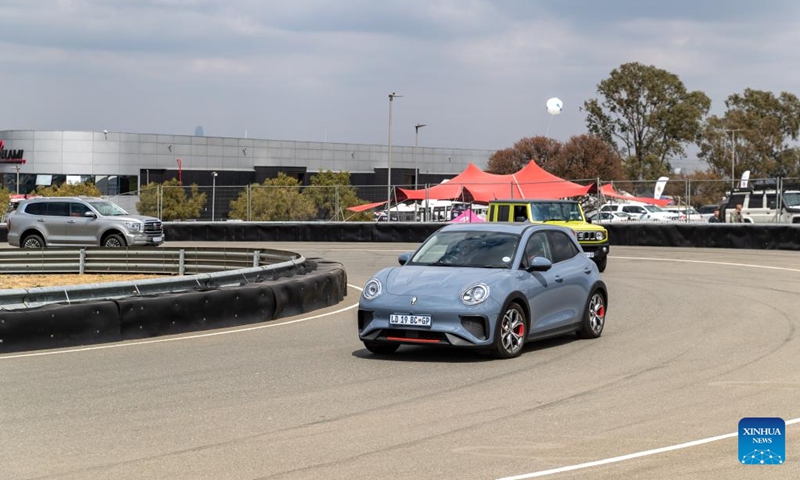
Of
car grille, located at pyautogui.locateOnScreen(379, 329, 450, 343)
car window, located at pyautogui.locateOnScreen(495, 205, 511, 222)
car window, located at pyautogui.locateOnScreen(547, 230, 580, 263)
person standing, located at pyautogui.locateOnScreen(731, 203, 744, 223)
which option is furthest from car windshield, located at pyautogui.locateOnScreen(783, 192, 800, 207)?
car grille, located at pyautogui.locateOnScreen(379, 329, 450, 343)

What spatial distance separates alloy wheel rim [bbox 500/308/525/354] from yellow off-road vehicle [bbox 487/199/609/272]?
12866 mm

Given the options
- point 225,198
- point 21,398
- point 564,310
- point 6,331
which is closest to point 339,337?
point 564,310

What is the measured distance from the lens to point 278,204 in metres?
45.1

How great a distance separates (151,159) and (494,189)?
180 ft

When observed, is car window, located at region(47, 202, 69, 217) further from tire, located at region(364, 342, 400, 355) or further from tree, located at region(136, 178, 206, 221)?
tire, located at region(364, 342, 400, 355)

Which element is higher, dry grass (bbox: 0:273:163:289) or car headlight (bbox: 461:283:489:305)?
car headlight (bbox: 461:283:489:305)

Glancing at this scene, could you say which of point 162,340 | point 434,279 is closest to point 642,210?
point 162,340

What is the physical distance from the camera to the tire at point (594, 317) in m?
13.4

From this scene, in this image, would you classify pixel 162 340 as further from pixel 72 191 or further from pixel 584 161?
pixel 584 161

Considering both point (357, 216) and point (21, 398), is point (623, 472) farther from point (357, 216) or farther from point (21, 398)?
point (357, 216)

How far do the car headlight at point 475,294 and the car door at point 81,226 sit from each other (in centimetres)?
2408

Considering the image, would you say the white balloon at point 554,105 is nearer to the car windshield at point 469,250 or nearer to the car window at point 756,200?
the car window at point 756,200

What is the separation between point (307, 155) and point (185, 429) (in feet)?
320

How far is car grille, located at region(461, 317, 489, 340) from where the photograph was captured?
37.3ft
